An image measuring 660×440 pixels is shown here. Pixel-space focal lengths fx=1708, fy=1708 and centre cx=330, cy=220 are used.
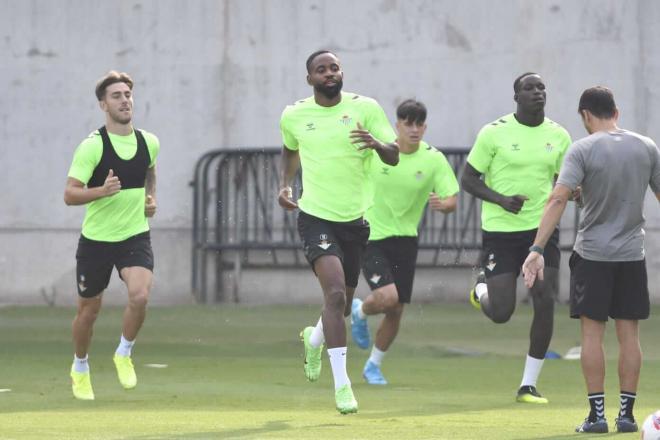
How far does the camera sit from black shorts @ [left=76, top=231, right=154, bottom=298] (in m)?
11.7

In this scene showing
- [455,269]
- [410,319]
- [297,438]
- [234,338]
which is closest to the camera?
[297,438]

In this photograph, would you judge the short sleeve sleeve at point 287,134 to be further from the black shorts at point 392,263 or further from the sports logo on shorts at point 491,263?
the black shorts at point 392,263

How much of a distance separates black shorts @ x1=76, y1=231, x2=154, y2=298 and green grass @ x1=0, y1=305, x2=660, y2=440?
2.54ft

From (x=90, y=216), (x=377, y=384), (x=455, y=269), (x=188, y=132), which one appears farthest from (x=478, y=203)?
(x=90, y=216)

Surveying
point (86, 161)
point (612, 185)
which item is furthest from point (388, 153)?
point (86, 161)

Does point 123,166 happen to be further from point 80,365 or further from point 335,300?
point 335,300

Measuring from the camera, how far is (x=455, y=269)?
19.9 m

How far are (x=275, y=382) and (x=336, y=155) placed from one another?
2795 millimetres

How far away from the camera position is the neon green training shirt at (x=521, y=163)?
1184cm

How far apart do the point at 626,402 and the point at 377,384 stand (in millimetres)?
3703

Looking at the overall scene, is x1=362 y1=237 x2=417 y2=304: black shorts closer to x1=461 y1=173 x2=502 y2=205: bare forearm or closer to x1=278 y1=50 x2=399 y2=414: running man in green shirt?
x1=461 y1=173 x2=502 y2=205: bare forearm

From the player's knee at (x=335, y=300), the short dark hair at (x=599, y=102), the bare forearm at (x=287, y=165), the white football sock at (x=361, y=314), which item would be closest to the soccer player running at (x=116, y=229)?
the bare forearm at (x=287, y=165)

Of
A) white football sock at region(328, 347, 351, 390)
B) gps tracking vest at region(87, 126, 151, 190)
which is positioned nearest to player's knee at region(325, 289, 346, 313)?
white football sock at region(328, 347, 351, 390)

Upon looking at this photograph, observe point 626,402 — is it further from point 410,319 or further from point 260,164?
point 260,164
